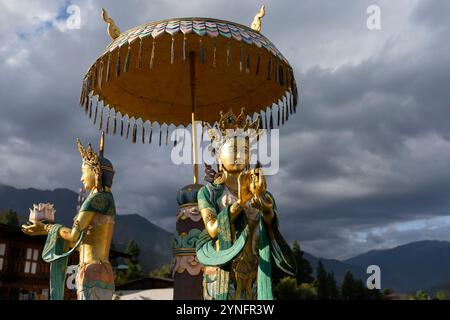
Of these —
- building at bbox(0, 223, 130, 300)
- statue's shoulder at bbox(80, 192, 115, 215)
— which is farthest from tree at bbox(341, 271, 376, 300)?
statue's shoulder at bbox(80, 192, 115, 215)

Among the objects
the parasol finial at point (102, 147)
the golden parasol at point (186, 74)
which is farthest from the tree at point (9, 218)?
the parasol finial at point (102, 147)

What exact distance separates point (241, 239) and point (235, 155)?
1.20 metres

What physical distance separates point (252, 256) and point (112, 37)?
5079 millimetres

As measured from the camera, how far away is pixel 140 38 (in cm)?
733

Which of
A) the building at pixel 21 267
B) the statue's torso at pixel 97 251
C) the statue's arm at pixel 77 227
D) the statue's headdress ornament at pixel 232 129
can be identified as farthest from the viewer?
the building at pixel 21 267

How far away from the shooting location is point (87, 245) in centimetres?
660

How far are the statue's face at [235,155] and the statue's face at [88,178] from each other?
223 cm

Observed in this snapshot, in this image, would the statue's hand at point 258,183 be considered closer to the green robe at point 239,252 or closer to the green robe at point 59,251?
the green robe at point 239,252

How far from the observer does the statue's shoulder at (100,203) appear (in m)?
6.67

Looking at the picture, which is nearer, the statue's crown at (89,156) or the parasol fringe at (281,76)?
the statue's crown at (89,156)

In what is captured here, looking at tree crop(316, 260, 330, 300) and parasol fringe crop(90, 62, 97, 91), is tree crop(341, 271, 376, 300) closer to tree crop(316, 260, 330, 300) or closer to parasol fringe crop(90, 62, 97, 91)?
tree crop(316, 260, 330, 300)

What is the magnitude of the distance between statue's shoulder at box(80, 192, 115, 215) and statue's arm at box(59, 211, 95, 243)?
87mm
